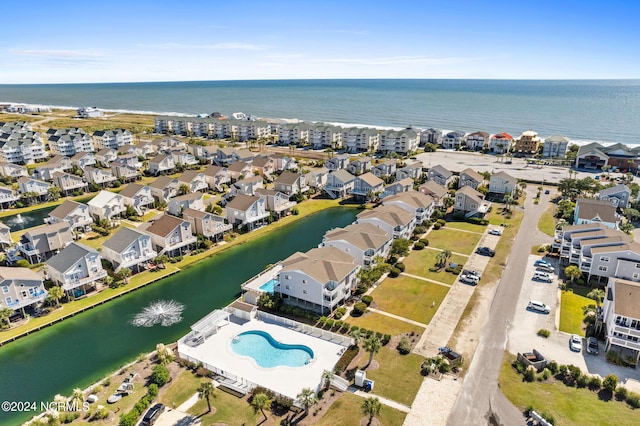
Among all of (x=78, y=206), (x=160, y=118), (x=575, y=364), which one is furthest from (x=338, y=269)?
(x=160, y=118)

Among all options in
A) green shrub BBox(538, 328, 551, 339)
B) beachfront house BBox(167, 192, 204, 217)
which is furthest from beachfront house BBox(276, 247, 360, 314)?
beachfront house BBox(167, 192, 204, 217)

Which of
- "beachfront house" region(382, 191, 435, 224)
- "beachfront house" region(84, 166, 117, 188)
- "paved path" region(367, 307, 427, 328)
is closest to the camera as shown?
"paved path" region(367, 307, 427, 328)

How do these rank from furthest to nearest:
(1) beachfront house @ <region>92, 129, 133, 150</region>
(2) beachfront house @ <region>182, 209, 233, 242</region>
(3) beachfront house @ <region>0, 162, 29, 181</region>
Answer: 1. (1) beachfront house @ <region>92, 129, 133, 150</region>
2. (3) beachfront house @ <region>0, 162, 29, 181</region>
3. (2) beachfront house @ <region>182, 209, 233, 242</region>

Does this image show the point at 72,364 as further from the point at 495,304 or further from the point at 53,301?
the point at 495,304

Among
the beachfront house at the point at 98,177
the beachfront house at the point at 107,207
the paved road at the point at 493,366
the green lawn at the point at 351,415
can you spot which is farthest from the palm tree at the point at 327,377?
the beachfront house at the point at 98,177

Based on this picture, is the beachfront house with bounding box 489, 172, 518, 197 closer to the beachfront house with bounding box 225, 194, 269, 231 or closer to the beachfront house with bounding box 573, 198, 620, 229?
the beachfront house with bounding box 573, 198, 620, 229

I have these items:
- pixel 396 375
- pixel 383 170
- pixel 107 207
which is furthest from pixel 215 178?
pixel 396 375
